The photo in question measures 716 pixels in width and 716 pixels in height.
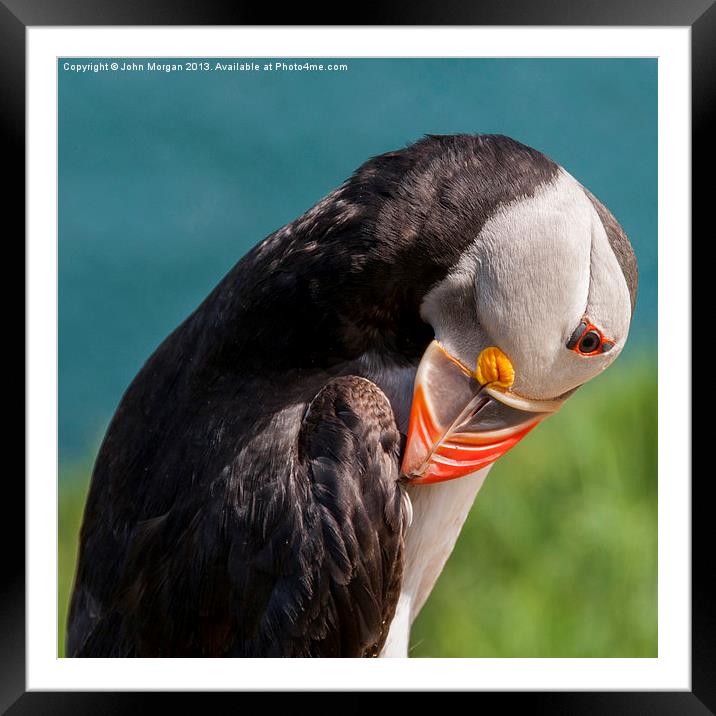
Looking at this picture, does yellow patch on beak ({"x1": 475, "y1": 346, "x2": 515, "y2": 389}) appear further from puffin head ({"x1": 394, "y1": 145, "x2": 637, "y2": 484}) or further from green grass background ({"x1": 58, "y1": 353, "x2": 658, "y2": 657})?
green grass background ({"x1": 58, "y1": 353, "x2": 658, "y2": 657})

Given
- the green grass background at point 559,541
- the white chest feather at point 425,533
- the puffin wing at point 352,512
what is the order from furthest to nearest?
the green grass background at point 559,541 → the white chest feather at point 425,533 → the puffin wing at point 352,512

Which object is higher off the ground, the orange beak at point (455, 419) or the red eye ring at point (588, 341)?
the red eye ring at point (588, 341)

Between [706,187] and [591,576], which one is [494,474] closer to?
[591,576]

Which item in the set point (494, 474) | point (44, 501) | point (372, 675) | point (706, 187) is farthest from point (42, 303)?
point (706, 187)

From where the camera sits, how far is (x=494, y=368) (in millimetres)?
2328

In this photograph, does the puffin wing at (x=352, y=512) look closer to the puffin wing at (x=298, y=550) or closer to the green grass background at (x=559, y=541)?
the puffin wing at (x=298, y=550)

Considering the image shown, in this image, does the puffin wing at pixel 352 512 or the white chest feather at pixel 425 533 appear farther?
the white chest feather at pixel 425 533

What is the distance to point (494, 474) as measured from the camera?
3301 mm

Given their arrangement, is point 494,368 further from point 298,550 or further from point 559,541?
point 559,541

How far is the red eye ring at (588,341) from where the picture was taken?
2254 millimetres

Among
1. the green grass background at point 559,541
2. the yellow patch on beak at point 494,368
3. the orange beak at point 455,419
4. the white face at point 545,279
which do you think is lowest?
the green grass background at point 559,541

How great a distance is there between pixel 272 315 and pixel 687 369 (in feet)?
3.77

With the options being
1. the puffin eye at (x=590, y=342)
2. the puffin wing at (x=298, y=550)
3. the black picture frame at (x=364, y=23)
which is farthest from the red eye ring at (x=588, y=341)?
the black picture frame at (x=364, y=23)

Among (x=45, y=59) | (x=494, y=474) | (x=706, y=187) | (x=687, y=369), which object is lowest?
(x=494, y=474)
